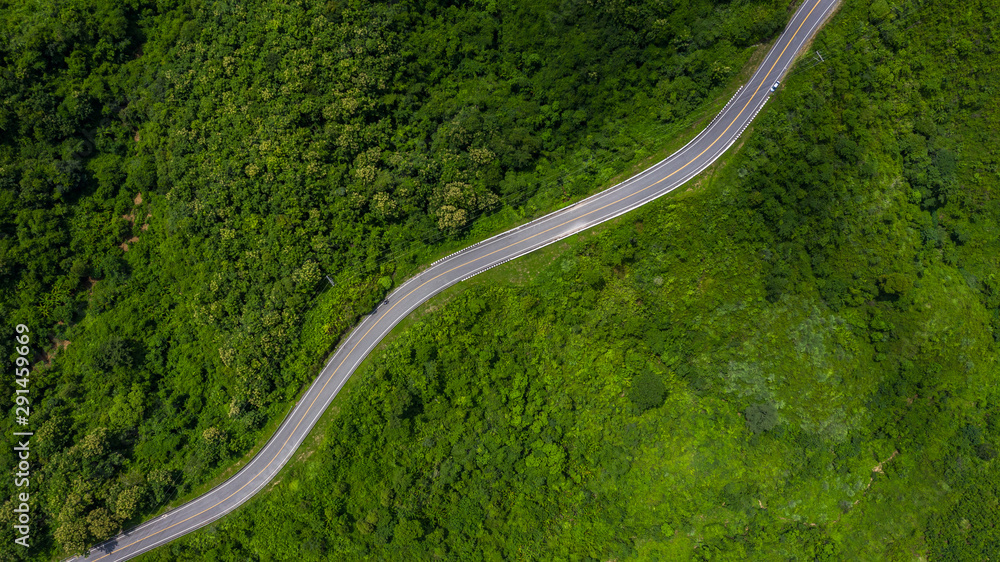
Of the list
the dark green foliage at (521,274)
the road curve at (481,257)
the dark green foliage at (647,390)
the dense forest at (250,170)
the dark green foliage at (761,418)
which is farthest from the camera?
the dark green foliage at (647,390)

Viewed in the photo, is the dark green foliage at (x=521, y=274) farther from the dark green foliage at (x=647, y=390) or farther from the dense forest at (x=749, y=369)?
the dark green foliage at (x=647, y=390)

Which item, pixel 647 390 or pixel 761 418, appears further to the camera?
pixel 647 390

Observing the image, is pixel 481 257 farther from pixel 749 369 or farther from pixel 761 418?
pixel 761 418

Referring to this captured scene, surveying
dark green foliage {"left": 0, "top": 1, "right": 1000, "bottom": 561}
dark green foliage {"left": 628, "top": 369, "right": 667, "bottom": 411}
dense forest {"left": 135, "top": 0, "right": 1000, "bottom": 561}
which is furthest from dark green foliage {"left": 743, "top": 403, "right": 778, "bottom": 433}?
dark green foliage {"left": 628, "top": 369, "right": 667, "bottom": 411}

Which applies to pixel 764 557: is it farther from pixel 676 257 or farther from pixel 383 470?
pixel 383 470

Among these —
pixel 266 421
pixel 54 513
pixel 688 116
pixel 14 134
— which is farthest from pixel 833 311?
pixel 14 134

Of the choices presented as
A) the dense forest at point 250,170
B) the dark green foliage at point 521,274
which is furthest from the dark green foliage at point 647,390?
the dense forest at point 250,170

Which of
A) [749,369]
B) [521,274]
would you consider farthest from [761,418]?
[521,274]
